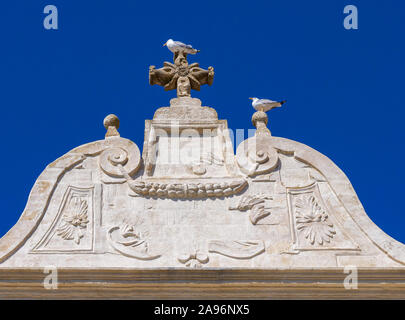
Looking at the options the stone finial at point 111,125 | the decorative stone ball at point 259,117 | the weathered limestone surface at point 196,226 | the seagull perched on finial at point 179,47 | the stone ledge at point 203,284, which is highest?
the seagull perched on finial at point 179,47

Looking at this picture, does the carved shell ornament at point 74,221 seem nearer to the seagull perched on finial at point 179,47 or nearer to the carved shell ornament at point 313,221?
the carved shell ornament at point 313,221

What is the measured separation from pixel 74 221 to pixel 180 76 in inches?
117

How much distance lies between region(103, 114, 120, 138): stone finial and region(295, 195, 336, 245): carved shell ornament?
2620 mm

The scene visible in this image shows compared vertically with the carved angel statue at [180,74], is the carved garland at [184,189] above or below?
below

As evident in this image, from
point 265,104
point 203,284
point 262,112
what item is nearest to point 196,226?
point 203,284

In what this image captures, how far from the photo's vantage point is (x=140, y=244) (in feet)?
23.4

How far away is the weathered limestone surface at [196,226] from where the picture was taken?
6.75m

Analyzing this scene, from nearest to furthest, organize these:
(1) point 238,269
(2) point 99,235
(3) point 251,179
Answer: (1) point 238,269 < (2) point 99,235 < (3) point 251,179

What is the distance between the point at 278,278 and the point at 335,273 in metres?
0.63

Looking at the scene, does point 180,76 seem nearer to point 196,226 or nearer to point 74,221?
point 196,226

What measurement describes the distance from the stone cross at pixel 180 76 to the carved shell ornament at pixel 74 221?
2.46 metres

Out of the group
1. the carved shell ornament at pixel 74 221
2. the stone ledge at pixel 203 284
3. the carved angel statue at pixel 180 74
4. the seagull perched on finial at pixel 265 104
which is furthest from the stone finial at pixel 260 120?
the carved shell ornament at pixel 74 221
